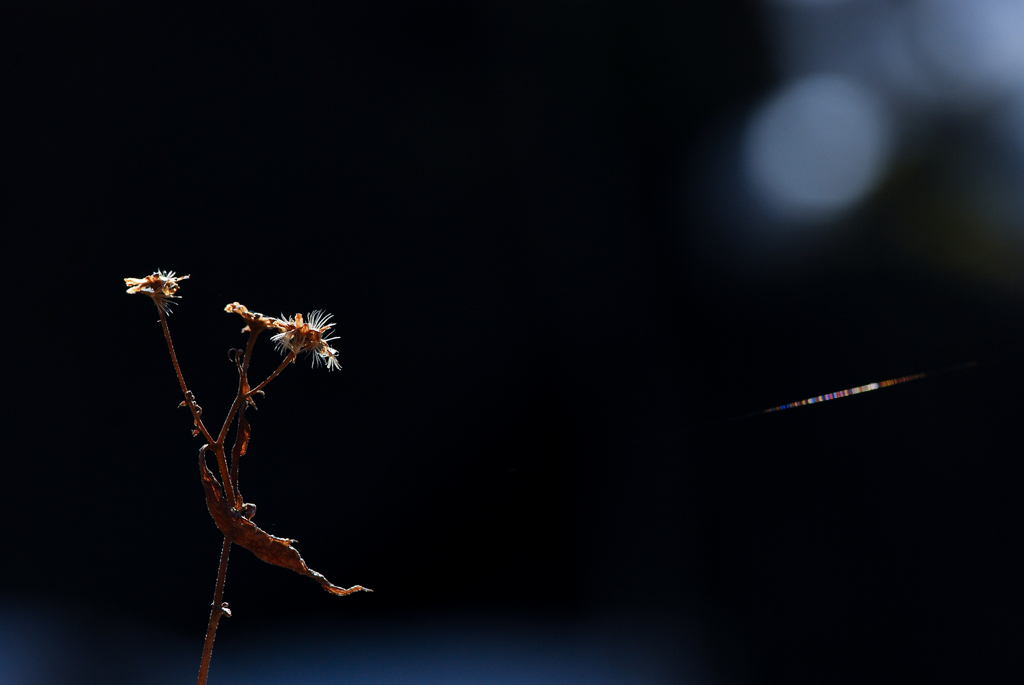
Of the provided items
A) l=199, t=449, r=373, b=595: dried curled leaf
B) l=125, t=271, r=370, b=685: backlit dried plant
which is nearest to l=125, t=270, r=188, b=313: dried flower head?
l=125, t=271, r=370, b=685: backlit dried plant

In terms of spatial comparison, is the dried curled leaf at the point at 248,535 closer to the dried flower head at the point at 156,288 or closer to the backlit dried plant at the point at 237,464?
the backlit dried plant at the point at 237,464

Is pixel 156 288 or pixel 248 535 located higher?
pixel 156 288

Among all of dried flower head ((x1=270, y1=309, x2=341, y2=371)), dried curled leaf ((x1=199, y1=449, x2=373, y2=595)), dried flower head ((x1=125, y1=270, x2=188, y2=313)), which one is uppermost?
dried flower head ((x1=125, y1=270, x2=188, y2=313))

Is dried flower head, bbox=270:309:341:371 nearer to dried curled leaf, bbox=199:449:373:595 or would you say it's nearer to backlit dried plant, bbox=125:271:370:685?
backlit dried plant, bbox=125:271:370:685

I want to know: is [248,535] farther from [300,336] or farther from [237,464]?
[300,336]

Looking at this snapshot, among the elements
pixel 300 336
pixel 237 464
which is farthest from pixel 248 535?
pixel 300 336

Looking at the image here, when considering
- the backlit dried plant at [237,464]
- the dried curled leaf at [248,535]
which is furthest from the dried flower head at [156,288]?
the dried curled leaf at [248,535]

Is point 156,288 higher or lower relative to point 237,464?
higher

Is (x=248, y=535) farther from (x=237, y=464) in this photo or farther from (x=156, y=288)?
(x=156, y=288)

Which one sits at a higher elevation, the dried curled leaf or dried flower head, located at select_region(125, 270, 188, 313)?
dried flower head, located at select_region(125, 270, 188, 313)

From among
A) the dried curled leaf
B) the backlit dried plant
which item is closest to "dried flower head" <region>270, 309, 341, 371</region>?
the backlit dried plant

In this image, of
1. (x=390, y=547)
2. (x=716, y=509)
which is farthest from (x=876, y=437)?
(x=390, y=547)

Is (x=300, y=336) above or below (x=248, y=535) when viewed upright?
above
